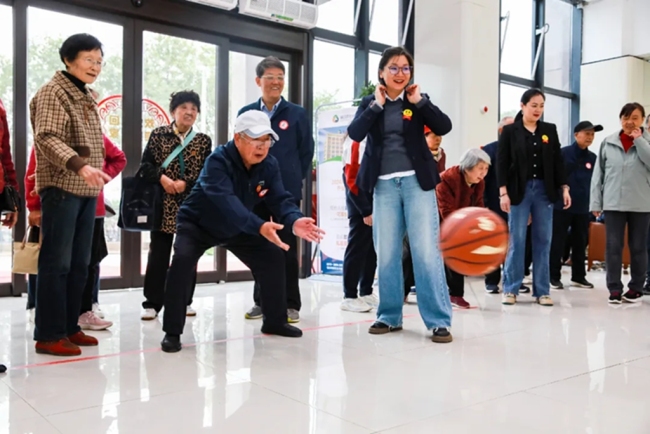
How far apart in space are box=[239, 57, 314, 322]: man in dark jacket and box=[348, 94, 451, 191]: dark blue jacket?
586mm

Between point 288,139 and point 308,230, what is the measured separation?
98 cm

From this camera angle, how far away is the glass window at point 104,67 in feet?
15.6

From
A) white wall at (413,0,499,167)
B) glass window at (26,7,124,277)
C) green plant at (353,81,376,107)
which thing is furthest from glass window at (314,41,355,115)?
glass window at (26,7,124,277)

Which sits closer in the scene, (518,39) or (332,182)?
(332,182)

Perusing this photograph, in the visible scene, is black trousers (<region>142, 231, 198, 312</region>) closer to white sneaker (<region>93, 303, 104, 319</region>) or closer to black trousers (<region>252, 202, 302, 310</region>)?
white sneaker (<region>93, 303, 104, 319</region>)

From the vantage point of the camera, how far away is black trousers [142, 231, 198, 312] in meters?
3.69

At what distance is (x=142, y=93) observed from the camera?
521 centimetres

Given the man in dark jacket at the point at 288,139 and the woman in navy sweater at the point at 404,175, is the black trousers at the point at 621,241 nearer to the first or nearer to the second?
the woman in navy sweater at the point at 404,175

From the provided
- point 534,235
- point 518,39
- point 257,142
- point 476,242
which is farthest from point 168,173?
point 518,39

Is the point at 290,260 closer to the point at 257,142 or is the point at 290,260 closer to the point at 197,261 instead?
the point at 197,261

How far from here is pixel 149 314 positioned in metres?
3.74

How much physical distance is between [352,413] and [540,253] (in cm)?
278

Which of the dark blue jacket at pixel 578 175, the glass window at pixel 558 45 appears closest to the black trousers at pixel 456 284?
Result: the dark blue jacket at pixel 578 175

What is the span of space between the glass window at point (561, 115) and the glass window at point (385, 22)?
3.40 meters
